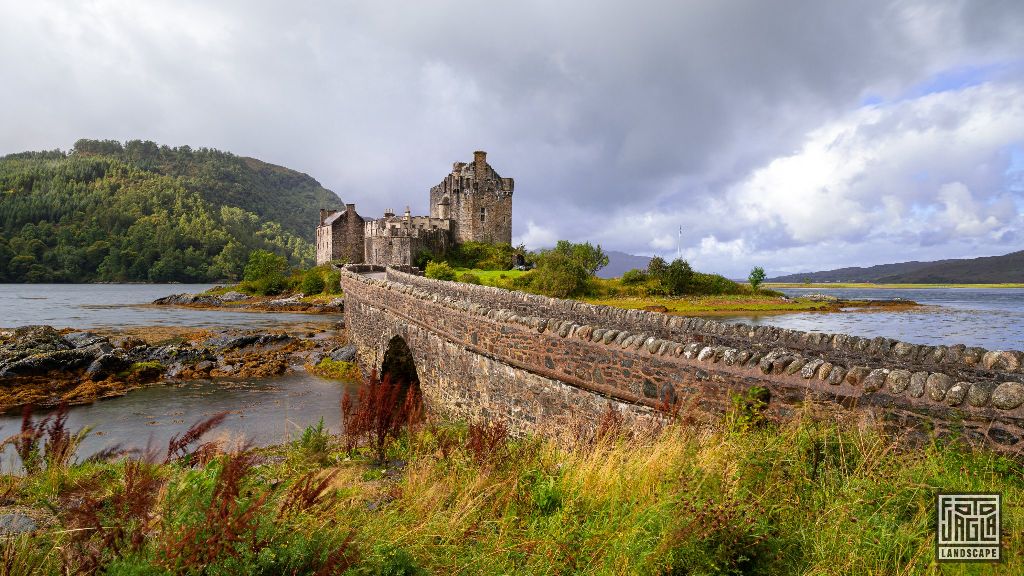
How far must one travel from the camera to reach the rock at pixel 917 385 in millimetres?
4684

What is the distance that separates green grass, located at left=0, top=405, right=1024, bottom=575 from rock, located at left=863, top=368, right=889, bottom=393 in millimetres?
417

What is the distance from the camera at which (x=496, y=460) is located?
5.97m

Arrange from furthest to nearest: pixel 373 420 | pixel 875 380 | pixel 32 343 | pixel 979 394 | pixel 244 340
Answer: pixel 244 340
pixel 32 343
pixel 373 420
pixel 875 380
pixel 979 394

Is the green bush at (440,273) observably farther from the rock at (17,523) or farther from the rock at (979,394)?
the rock at (979,394)

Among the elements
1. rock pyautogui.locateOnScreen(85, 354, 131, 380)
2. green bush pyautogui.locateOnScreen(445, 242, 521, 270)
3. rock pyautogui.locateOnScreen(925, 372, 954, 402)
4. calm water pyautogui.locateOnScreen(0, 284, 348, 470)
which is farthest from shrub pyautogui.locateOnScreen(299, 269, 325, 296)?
rock pyautogui.locateOnScreen(925, 372, 954, 402)

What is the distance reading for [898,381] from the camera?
4809 mm

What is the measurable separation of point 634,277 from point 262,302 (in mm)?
39830

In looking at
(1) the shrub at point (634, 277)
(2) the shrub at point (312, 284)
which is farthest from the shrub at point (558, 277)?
(2) the shrub at point (312, 284)

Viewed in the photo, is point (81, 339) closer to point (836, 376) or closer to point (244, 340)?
point (244, 340)

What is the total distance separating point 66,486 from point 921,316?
56575 mm

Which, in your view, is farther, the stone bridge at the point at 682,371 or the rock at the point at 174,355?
the rock at the point at 174,355

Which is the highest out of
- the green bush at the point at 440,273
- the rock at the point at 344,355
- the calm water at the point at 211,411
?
the green bush at the point at 440,273

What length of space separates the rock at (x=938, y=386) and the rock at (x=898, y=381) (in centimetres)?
16

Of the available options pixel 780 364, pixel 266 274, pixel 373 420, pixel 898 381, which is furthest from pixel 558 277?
pixel 898 381
